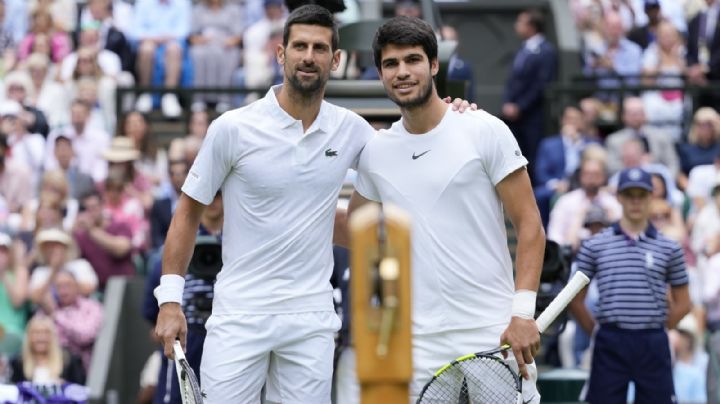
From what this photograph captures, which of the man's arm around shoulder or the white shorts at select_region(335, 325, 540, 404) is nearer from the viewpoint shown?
the white shorts at select_region(335, 325, 540, 404)

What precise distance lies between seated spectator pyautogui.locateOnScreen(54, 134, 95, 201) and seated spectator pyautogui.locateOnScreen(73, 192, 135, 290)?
2.57 ft

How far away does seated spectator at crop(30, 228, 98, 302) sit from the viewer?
13797 mm

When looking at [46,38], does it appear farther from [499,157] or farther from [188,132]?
[499,157]

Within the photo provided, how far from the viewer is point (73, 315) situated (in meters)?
13.8

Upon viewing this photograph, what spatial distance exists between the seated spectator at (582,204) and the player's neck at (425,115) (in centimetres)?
662

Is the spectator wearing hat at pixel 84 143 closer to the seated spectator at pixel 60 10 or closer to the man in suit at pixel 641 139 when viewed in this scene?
the seated spectator at pixel 60 10

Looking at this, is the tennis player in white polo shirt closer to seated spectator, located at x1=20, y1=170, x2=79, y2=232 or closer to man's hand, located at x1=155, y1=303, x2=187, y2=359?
man's hand, located at x1=155, y1=303, x2=187, y2=359

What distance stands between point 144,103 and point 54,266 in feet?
14.0

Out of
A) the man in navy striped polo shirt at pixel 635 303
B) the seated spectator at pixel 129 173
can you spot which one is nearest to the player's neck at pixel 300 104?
the man in navy striped polo shirt at pixel 635 303

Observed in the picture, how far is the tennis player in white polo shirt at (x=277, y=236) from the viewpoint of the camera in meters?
7.56

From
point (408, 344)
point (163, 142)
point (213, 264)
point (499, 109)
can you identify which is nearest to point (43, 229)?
point (163, 142)

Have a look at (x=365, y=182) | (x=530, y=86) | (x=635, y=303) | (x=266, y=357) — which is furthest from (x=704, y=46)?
(x=266, y=357)

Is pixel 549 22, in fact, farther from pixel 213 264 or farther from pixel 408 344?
pixel 408 344

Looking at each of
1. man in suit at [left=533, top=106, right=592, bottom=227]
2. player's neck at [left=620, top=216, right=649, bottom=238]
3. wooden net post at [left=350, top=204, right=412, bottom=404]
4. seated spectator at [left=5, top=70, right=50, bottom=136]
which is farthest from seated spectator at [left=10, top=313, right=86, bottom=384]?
wooden net post at [left=350, top=204, right=412, bottom=404]
